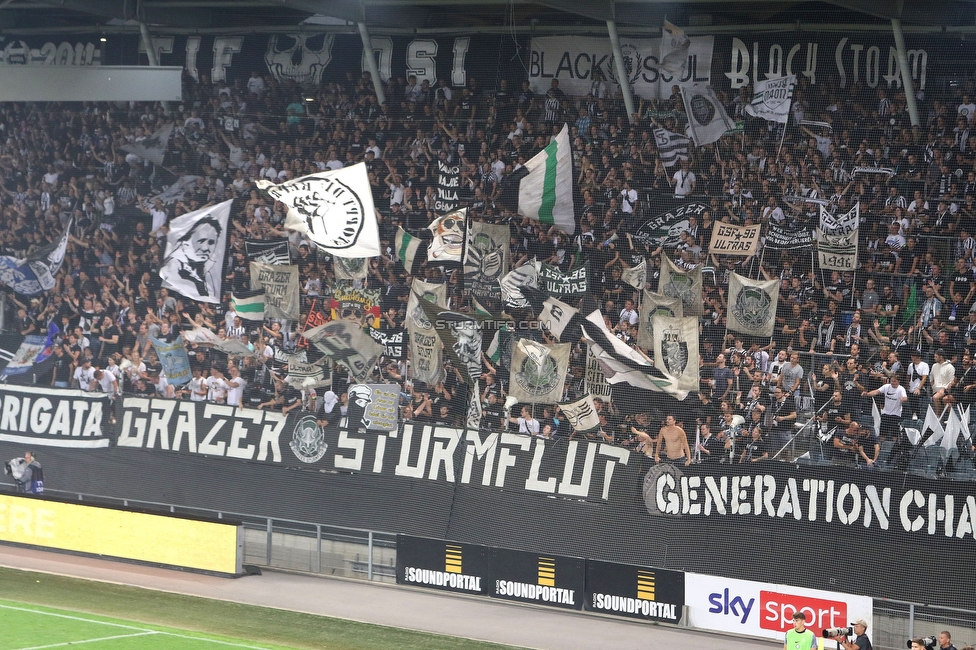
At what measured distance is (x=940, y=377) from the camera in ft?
49.5

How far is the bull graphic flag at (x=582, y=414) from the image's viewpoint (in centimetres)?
1708

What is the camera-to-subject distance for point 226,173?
818 inches

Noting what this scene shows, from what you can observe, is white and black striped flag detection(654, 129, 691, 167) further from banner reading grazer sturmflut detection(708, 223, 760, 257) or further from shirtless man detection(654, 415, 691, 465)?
shirtless man detection(654, 415, 691, 465)

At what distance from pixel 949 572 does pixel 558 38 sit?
9.73 metres

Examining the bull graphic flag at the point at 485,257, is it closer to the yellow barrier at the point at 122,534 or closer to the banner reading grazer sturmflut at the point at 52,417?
the yellow barrier at the point at 122,534

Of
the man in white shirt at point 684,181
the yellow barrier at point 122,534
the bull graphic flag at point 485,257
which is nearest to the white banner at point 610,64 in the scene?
the man in white shirt at point 684,181

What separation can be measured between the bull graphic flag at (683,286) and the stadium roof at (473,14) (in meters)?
3.68

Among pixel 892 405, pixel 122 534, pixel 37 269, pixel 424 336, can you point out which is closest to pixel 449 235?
pixel 424 336

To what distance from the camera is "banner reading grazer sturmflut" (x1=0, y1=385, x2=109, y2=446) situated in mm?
20219

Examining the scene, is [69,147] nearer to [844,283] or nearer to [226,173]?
[226,173]

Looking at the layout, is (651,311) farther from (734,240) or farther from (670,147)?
(670,147)

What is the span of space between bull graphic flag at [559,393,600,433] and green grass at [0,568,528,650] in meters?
3.60

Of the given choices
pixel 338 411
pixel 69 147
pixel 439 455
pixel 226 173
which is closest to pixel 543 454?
pixel 439 455

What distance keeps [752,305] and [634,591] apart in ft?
13.3
